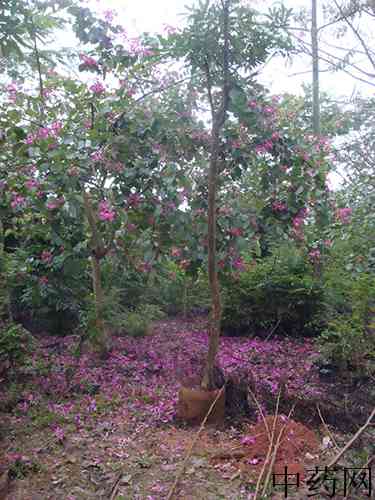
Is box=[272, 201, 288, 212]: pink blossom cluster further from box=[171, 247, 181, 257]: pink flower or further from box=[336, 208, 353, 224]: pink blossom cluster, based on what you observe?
box=[171, 247, 181, 257]: pink flower

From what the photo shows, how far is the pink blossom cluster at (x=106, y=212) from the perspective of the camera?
11.5 ft

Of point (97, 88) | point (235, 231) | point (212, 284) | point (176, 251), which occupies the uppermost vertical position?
point (97, 88)

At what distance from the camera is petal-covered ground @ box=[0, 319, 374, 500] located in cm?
256

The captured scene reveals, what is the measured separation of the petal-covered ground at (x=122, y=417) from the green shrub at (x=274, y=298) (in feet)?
0.77

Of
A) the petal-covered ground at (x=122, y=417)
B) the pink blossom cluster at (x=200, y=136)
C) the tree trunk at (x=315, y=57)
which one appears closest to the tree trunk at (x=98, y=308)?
the petal-covered ground at (x=122, y=417)

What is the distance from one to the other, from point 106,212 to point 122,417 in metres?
1.38

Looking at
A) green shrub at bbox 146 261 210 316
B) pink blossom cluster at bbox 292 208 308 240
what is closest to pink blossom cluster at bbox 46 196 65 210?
pink blossom cluster at bbox 292 208 308 240

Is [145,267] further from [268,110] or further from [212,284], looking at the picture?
[268,110]

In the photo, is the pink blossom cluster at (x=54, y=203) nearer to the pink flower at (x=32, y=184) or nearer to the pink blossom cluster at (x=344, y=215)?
the pink flower at (x=32, y=184)

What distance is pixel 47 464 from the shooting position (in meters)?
2.79

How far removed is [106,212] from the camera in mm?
3553

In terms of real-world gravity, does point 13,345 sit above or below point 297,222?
below

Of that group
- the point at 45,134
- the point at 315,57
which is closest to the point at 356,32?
the point at 315,57

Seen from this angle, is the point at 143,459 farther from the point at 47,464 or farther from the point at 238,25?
the point at 238,25
